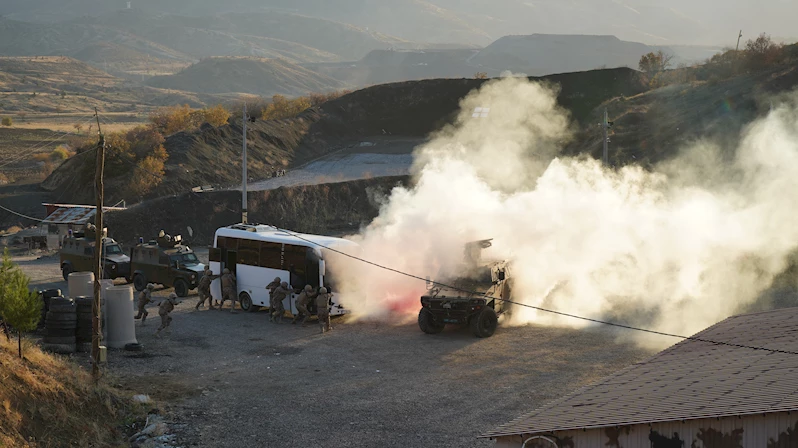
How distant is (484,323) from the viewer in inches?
890

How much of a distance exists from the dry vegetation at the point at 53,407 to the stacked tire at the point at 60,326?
303cm

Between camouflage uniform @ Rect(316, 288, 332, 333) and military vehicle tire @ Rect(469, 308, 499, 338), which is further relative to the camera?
camouflage uniform @ Rect(316, 288, 332, 333)

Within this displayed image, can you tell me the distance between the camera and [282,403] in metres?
17.2

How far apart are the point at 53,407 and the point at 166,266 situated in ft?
52.1

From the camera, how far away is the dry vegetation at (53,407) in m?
14.1

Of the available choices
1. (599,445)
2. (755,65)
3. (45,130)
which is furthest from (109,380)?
(45,130)

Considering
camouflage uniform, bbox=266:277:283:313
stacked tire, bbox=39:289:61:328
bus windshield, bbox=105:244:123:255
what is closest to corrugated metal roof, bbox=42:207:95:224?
bus windshield, bbox=105:244:123:255

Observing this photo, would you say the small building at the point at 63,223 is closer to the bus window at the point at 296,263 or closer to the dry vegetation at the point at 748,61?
the bus window at the point at 296,263

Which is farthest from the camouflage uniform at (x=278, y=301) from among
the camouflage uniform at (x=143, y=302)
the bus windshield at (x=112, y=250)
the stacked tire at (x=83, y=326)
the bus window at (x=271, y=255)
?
the bus windshield at (x=112, y=250)

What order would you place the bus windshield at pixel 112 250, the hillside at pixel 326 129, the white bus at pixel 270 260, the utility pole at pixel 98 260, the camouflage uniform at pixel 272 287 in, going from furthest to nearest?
the hillside at pixel 326 129 → the bus windshield at pixel 112 250 → the camouflage uniform at pixel 272 287 → the white bus at pixel 270 260 → the utility pole at pixel 98 260

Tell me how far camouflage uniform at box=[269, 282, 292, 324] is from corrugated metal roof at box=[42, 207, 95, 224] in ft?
74.5

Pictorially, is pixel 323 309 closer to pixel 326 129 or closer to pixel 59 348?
pixel 59 348

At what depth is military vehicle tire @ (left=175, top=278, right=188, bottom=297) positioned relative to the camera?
3045 centimetres

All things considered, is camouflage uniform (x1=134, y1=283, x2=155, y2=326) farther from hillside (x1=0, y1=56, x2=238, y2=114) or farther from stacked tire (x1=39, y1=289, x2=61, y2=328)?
hillside (x1=0, y1=56, x2=238, y2=114)
